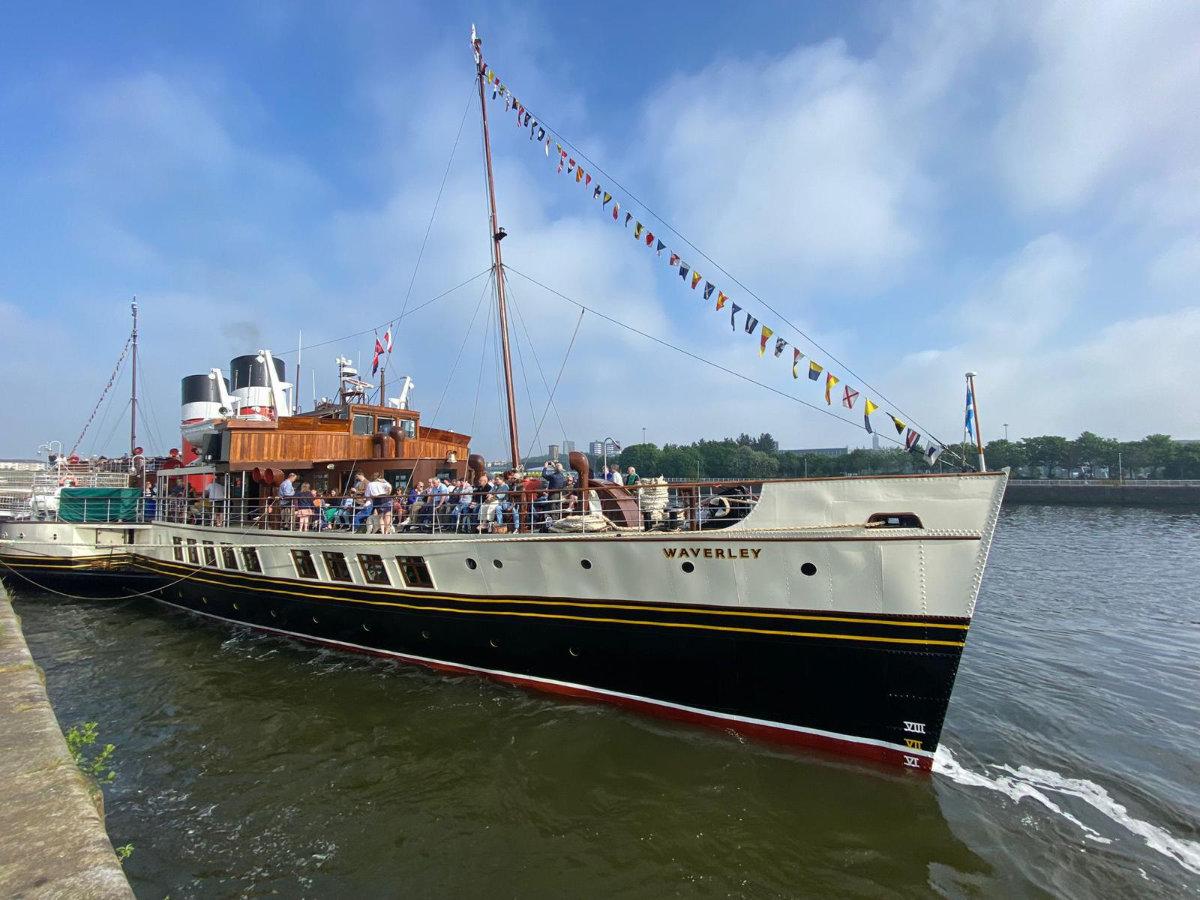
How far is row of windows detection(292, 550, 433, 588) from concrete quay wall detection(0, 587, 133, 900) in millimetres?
5290

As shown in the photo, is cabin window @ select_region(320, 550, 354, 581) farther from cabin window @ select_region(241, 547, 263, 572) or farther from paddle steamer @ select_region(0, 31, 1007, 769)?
cabin window @ select_region(241, 547, 263, 572)

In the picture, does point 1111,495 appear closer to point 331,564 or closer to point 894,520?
point 894,520

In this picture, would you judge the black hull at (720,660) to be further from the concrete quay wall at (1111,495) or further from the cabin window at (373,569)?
the concrete quay wall at (1111,495)

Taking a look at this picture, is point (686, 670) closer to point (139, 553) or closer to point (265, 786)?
point (265, 786)

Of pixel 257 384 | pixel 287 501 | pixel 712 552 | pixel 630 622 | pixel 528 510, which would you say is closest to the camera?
pixel 712 552

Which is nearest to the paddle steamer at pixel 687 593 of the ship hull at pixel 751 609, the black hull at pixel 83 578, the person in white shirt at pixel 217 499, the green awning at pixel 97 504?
the ship hull at pixel 751 609

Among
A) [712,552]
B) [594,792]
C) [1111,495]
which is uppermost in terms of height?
[712,552]

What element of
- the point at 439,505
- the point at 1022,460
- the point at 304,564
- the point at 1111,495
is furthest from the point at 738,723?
A: the point at 1022,460

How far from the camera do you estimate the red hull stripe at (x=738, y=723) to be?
732 centimetres

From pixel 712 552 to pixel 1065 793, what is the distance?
16.5ft

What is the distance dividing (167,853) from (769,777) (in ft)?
21.9

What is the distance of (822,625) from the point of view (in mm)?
7359

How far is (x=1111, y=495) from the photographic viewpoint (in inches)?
2469

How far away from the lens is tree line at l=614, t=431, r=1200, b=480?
7750cm
